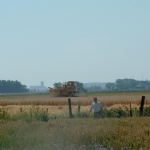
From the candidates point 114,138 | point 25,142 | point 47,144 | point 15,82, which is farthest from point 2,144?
point 15,82

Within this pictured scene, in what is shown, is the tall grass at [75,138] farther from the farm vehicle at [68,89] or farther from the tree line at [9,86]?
the tree line at [9,86]

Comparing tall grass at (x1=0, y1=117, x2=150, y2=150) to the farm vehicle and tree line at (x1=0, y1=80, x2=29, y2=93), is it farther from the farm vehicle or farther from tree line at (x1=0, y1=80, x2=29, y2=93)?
tree line at (x1=0, y1=80, x2=29, y2=93)

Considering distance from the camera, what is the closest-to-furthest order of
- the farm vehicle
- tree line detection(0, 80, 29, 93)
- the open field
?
the open field → the farm vehicle → tree line detection(0, 80, 29, 93)

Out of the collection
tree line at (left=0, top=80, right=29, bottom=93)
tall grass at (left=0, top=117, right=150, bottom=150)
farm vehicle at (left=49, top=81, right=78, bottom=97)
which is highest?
tree line at (left=0, top=80, right=29, bottom=93)

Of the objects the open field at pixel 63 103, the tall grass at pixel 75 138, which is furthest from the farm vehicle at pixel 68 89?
the tall grass at pixel 75 138

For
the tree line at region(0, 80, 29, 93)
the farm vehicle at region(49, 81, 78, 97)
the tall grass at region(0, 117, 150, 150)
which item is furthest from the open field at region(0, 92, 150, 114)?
the tree line at region(0, 80, 29, 93)

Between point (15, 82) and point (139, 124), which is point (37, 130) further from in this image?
point (15, 82)

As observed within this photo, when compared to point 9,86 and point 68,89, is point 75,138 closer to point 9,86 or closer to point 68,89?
point 68,89

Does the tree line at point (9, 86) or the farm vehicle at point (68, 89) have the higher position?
the tree line at point (9, 86)

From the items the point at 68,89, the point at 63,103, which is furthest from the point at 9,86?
the point at 63,103

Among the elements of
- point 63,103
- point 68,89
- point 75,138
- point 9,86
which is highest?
point 9,86

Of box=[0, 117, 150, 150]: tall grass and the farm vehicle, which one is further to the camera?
the farm vehicle

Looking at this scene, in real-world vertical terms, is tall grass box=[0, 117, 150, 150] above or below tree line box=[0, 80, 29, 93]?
below

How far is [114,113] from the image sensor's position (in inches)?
891
